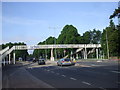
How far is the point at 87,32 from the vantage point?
441 feet

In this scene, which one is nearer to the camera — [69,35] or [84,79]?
[84,79]

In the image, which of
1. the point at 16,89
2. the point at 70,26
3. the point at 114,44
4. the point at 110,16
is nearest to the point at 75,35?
the point at 70,26

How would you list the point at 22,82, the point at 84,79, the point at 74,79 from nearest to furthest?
the point at 22,82, the point at 84,79, the point at 74,79

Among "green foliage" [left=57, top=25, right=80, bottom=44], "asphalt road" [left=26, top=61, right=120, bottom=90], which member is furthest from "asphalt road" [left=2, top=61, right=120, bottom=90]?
"green foliage" [left=57, top=25, right=80, bottom=44]

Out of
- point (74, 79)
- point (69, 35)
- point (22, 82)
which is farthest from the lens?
point (69, 35)

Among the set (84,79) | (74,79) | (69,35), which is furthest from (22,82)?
(69,35)

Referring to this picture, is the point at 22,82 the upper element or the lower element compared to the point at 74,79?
lower

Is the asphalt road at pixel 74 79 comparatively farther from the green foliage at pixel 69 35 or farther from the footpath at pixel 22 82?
the green foliage at pixel 69 35

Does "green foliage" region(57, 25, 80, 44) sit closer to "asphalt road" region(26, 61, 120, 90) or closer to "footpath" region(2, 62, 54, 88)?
"asphalt road" region(26, 61, 120, 90)

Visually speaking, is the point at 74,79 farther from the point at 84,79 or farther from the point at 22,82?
the point at 22,82

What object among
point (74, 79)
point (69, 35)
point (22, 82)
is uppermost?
point (69, 35)

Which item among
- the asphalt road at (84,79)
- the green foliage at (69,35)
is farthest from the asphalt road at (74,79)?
the green foliage at (69,35)

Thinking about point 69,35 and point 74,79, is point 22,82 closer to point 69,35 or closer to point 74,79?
point 74,79

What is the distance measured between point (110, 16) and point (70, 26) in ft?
201
